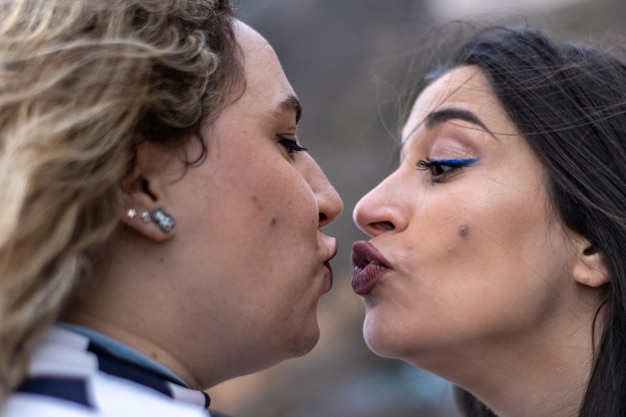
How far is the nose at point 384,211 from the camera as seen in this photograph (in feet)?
8.91

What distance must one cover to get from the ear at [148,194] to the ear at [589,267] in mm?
1365

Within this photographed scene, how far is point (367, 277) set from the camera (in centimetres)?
272

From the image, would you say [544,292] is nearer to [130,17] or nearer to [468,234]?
[468,234]

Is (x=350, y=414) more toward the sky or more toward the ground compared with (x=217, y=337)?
more toward the ground

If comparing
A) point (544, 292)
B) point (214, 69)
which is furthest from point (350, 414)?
point (214, 69)

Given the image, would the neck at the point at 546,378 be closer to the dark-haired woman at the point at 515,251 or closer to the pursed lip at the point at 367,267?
the dark-haired woman at the point at 515,251

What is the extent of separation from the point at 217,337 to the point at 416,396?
21.5 ft

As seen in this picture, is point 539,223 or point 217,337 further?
point 539,223

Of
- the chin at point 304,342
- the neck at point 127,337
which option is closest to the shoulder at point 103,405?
the neck at point 127,337

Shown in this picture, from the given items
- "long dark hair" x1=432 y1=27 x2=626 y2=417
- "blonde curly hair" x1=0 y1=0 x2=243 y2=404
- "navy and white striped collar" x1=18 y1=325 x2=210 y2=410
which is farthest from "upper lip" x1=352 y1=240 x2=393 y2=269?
"navy and white striped collar" x1=18 y1=325 x2=210 y2=410

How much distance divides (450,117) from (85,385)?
1.63 metres

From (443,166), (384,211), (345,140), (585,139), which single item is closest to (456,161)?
(443,166)

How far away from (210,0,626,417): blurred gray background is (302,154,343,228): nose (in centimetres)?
364

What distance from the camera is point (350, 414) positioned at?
8359mm
